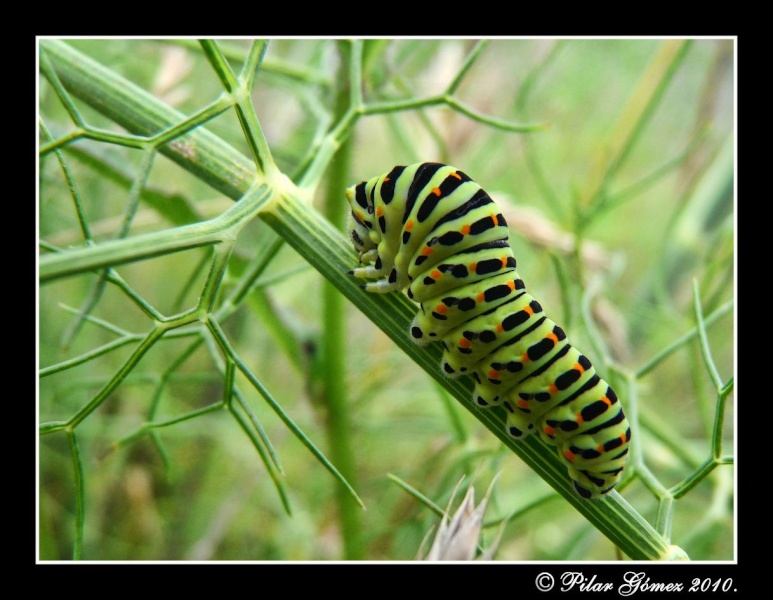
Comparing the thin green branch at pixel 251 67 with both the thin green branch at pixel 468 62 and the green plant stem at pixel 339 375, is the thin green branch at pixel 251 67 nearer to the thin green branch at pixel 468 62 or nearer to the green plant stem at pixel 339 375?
the thin green branch at pixel 468 62

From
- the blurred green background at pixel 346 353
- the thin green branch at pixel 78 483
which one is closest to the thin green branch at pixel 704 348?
the blurred green background at pixel 346 353

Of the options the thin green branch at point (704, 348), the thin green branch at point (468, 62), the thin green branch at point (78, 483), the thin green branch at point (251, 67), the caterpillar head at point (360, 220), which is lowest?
the thin green branch at point (78, 483)

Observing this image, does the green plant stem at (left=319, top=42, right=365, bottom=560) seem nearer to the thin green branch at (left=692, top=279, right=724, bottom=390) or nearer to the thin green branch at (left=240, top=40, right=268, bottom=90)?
the thin green branch at (left=240, top=40, right=268, bottom=90)

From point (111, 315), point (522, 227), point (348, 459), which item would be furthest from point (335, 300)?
point (111, 315)

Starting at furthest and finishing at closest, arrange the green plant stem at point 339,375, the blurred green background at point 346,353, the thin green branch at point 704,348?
1. the blurred green background at point 346,353
2. the green plant stem at point 339,375
3. the thin green branch at point 704,348

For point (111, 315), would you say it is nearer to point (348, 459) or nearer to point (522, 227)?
point (348, 459)

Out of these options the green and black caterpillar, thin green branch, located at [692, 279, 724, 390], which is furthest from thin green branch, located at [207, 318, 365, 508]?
thin green branch, located at [692, 279, 724, 390]

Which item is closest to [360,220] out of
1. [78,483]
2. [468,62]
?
[468,62]
